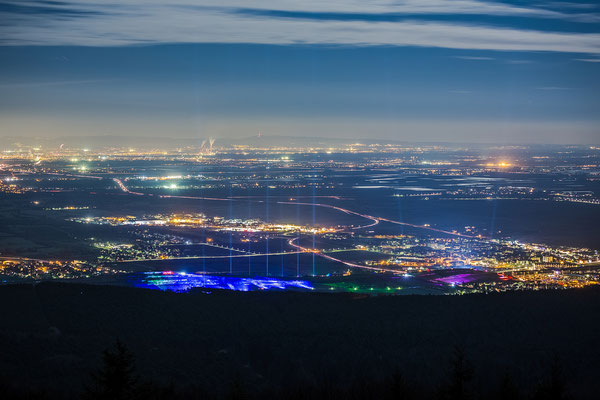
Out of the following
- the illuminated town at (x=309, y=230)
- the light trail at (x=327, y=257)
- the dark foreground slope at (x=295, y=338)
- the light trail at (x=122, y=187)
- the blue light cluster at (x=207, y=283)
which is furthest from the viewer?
the light trail at (x=122, y=187)

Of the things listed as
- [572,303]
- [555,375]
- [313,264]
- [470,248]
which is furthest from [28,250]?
[555,375]

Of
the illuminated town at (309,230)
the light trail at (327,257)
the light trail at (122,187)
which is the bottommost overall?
the light trail at (327,257)

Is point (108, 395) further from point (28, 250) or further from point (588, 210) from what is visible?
point (588, 210)

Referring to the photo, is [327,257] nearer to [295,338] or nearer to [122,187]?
[295,338]

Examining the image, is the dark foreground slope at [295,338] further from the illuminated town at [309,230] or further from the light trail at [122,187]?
the light trail at [122,187]

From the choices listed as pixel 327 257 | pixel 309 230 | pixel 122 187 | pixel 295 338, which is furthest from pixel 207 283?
pixel 122 187

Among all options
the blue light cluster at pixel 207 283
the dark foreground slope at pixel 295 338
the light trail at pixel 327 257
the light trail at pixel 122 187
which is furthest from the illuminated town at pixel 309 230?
the dark foreground slope at pixel 295 338
